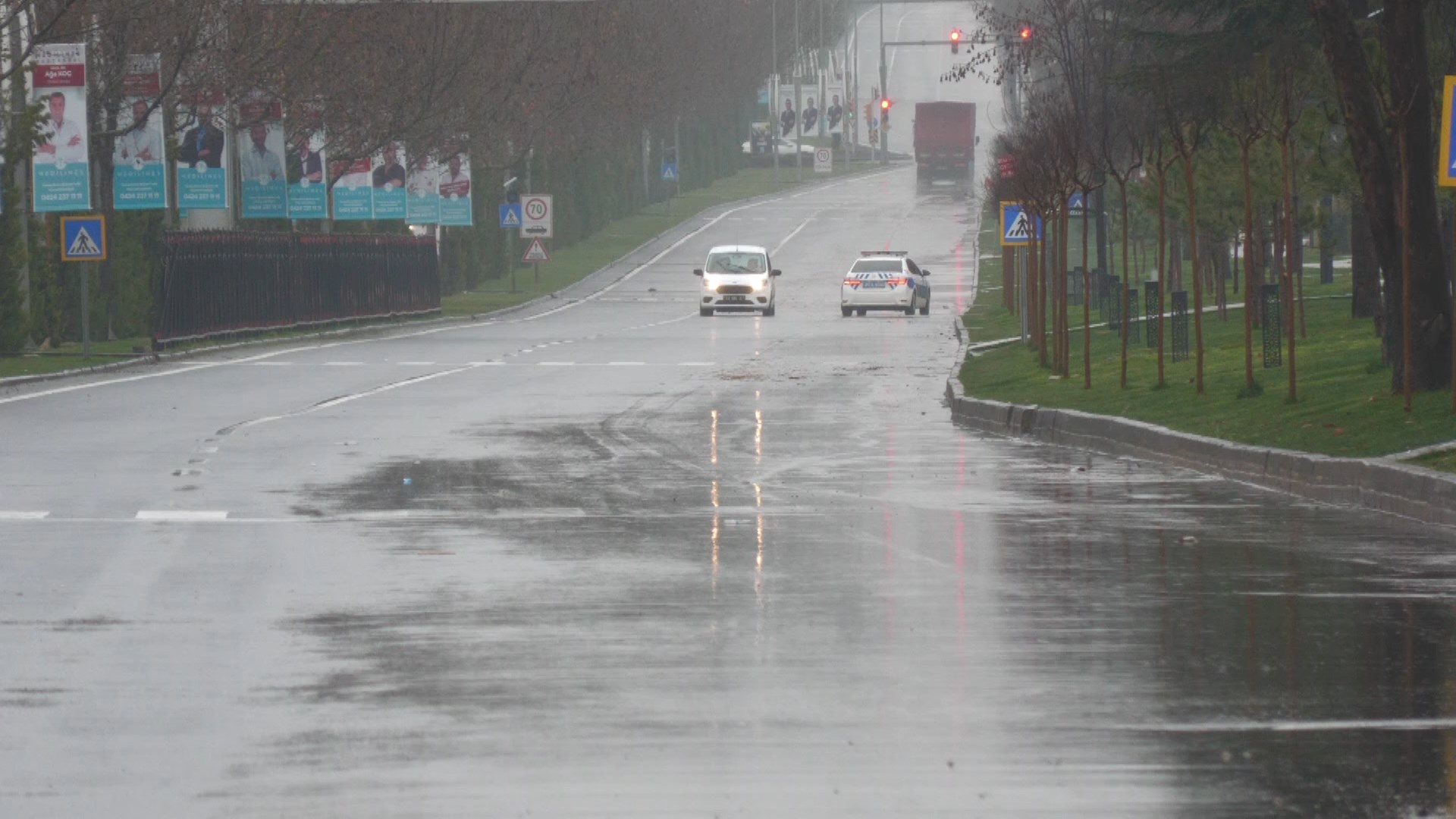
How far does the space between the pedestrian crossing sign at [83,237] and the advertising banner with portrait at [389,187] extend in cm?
2490

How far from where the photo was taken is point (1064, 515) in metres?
17.0

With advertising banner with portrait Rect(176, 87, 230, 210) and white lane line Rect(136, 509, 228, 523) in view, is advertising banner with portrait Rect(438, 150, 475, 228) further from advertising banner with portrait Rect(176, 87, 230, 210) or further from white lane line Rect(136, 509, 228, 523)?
white lane line Rect(136, 509, 228, 523)

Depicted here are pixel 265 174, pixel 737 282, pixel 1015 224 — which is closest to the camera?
pixel 1015 224

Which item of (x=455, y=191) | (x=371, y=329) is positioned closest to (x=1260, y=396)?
(x=371, y=329)

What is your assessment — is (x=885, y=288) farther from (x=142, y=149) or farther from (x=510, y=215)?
(x=142, y=149)

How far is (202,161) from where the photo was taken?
52094mm

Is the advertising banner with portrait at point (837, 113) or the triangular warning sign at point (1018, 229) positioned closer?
the triangular warning sign at point (1018, 229)

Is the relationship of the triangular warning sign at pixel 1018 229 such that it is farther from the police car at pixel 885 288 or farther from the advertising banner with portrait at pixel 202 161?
the police car at pixel 885 288

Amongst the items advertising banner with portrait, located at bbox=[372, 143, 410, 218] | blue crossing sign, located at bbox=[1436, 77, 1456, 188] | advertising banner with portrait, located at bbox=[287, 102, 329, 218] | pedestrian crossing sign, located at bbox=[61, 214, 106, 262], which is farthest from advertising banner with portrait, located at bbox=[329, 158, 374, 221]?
blue crossing sign, located at bbox=[1436, 77, 1456, 188]

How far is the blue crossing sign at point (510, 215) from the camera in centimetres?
7450

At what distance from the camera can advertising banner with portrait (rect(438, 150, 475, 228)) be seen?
69.2 metres

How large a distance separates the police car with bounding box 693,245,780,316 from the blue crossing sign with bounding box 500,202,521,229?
37.0ft

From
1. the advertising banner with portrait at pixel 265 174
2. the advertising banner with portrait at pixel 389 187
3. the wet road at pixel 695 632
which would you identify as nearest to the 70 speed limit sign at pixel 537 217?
the advertising banner with portrait at pixel 389 187

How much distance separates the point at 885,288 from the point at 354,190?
536 inches
